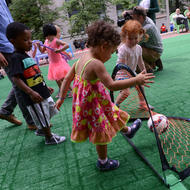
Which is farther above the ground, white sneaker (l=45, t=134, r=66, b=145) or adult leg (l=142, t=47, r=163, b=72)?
adult leg (l=142, t=47, r=163, b=72)

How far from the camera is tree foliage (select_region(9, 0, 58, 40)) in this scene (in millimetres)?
A: 20906

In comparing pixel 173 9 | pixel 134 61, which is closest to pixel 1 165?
pixel 134 61

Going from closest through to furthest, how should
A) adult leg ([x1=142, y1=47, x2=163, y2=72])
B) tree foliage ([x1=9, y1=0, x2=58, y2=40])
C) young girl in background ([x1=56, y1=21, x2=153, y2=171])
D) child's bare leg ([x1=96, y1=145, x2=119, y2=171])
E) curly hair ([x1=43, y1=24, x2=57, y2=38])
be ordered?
young girl in background ([x1=56, y1=21, x2=153, y2=171]) < child's bare leg ([x1=96, y1=145, x2=119, y2=171]) < curly hair ([x1=43, y1=24, x2=57, y2=38]) < adult leg ([x1=142, y1=47, x2=163, y2=72]) < tree foliage ([x1=9, y1=0, x2=58, y2=40])

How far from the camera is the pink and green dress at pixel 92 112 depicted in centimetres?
160

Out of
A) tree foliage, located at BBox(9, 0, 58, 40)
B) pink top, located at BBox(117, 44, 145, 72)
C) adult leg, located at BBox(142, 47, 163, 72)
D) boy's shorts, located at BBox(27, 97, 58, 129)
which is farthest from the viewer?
tree foliage, located at BBox(9, 0, 58, 40)

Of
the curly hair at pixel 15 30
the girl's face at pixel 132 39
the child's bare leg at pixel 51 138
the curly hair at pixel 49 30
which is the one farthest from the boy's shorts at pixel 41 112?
the curly hair at pixel 49 30

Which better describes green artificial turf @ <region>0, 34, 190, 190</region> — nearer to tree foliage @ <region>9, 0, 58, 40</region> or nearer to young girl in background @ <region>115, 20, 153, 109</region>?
young girl in background @ <region>115, 20, 153, 109</region>

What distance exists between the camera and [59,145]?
7.89ft

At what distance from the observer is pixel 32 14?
2170 cm

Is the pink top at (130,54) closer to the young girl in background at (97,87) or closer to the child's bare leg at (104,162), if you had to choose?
the young girl in background at (97,87)

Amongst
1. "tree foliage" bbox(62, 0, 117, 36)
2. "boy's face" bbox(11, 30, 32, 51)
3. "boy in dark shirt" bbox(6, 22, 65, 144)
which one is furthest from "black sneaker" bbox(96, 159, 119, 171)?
"tree foliage" bbox(62, 0, 117, 36)

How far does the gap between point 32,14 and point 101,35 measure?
2318 centimetres

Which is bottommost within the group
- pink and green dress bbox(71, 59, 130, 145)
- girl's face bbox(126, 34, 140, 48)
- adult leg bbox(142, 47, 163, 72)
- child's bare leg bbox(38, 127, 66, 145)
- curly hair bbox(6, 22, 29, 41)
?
child's bare leg bbox(38, 127, 66, 145)

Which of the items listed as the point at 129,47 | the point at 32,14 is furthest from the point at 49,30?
the point at 32,14
